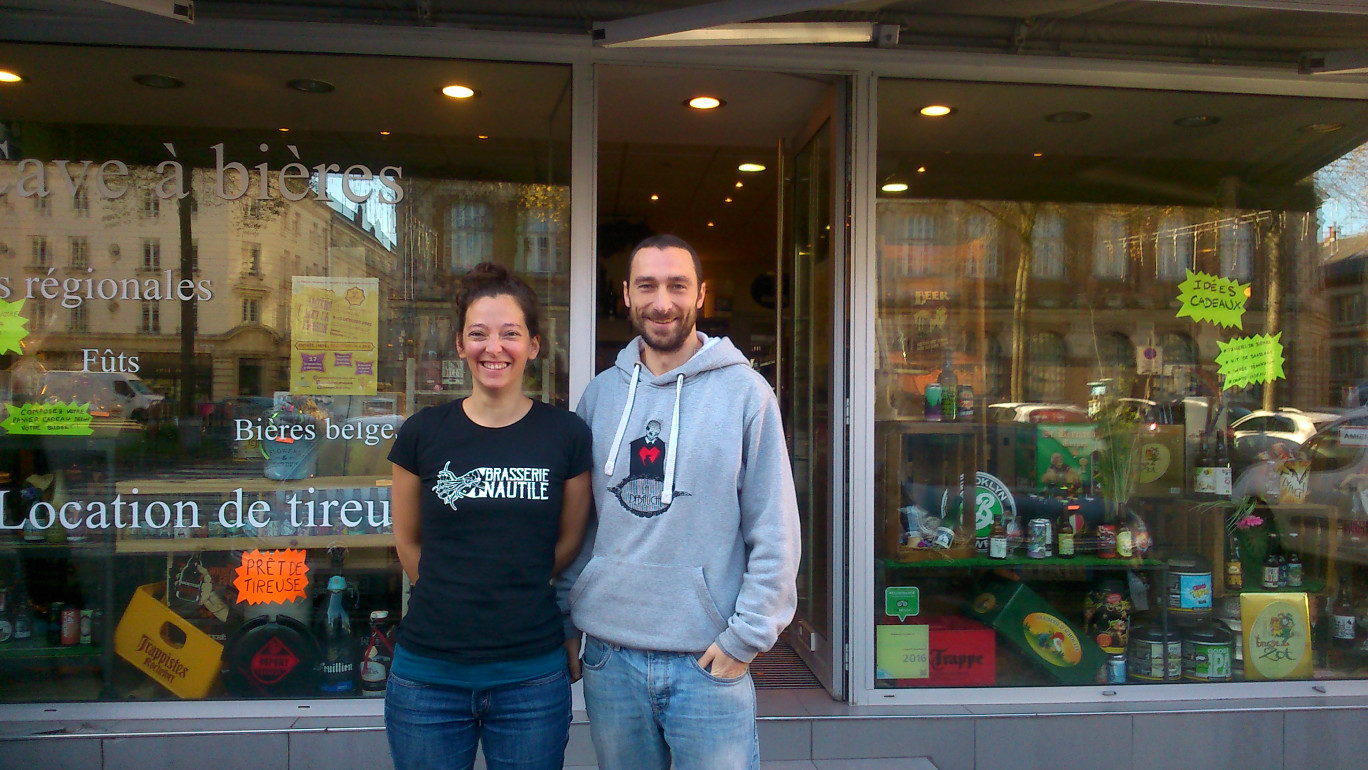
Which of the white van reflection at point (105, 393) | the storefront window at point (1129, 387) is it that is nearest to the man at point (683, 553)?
the storefront window at point (1129, 387)

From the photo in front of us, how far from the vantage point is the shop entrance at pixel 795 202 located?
12.0 feet

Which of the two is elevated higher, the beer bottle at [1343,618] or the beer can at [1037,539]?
the beer can at [1037,539]

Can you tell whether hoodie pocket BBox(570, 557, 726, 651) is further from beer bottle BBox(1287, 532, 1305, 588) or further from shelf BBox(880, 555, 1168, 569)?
beer bottle BBox(1287, 532, 1305, 588)

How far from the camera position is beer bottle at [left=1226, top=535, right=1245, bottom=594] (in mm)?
4020

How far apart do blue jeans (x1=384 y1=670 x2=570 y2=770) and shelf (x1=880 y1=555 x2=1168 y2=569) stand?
7.66 ft

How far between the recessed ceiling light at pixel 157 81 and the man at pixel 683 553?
8.40 ft

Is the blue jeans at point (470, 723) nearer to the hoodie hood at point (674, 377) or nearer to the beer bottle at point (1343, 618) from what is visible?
the hoodie hood at point (674, 377)

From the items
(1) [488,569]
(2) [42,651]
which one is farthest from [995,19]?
(2) [42,651]

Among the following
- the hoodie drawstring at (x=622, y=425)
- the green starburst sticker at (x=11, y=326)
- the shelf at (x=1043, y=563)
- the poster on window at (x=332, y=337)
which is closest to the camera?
the hoodie drawstring at (x=622, y=425)

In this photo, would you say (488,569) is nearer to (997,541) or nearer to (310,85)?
(310,85)

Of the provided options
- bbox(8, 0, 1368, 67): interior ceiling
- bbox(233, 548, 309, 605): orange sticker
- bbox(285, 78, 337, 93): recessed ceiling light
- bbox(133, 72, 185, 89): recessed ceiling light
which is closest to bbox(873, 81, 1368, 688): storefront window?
bbox(8, 0, 1368, 67): interior ceiling

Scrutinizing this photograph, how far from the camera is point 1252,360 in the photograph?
403 centimetres

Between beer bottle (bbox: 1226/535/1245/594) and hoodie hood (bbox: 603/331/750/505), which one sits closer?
hoodie hood (bbox: 603/331/750/505)

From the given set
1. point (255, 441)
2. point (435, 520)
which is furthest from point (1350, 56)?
point (255, 441)
